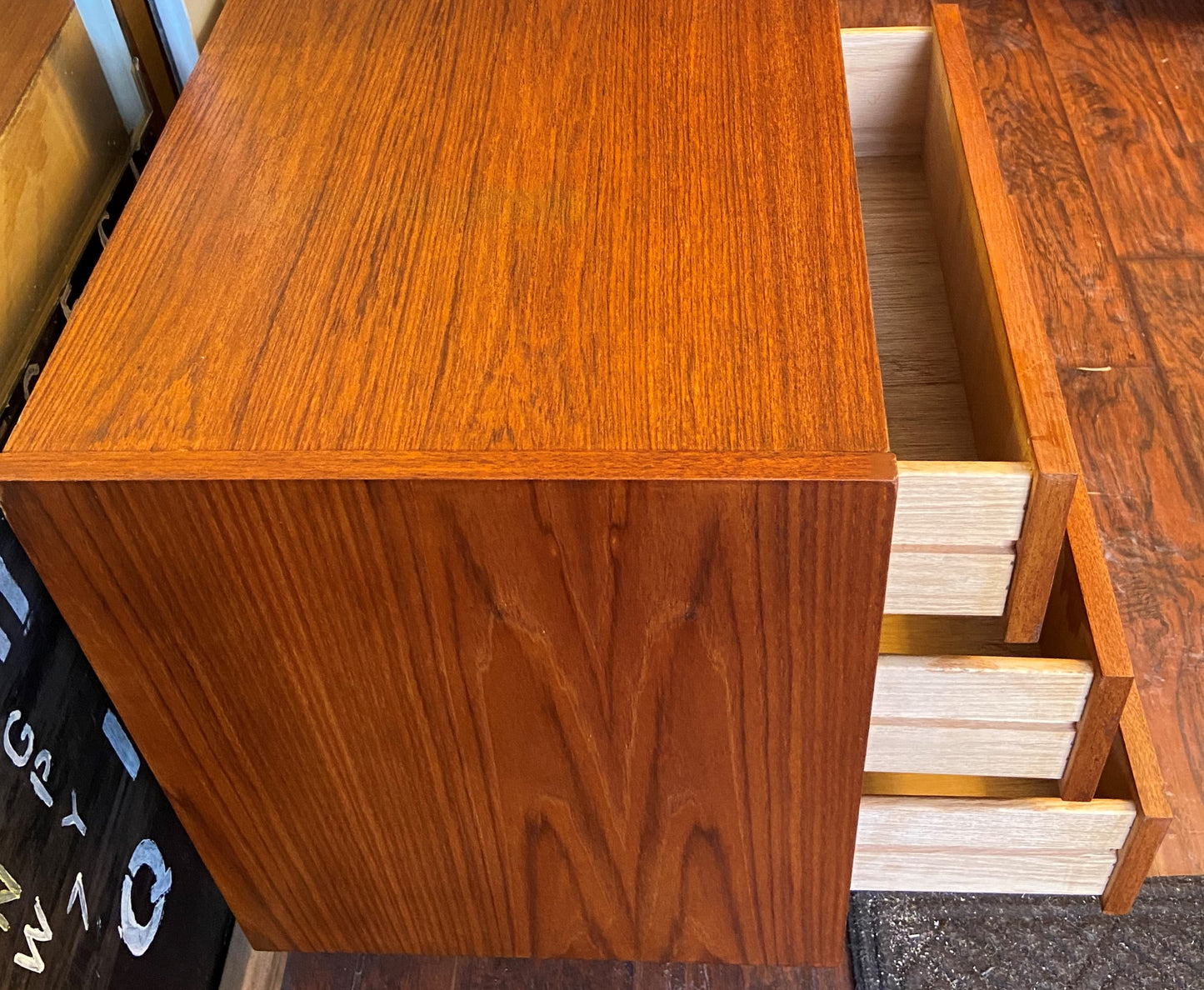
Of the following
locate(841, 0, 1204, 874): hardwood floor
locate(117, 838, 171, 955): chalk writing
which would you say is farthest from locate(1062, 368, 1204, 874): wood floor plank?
locate(117, 838, 171, 955): chalk writing

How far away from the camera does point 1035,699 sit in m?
0.71

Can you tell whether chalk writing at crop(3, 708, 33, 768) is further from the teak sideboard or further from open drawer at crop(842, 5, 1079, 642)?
open drawer at crop(842, 5, 1079, 642)

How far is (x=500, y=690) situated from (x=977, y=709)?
30cm

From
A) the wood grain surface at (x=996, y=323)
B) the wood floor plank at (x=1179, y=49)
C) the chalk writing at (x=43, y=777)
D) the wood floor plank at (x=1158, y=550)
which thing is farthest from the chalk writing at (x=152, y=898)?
the wood floor plank at (x=1179, y=49)

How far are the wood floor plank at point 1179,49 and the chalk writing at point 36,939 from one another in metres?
1.66

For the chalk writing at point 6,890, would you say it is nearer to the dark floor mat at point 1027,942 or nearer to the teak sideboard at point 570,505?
the teak sideboard at point 570,505

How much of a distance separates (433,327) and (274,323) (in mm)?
77

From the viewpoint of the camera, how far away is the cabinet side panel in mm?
531


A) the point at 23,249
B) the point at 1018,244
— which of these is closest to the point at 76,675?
the point at 23,249

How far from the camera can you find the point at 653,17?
0.77 m

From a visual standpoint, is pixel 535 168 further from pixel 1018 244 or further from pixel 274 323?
→ pixel 1018 244

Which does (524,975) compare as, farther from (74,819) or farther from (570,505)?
(570,505)

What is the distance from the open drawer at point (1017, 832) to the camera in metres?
0.76

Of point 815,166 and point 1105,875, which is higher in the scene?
point 815,166
